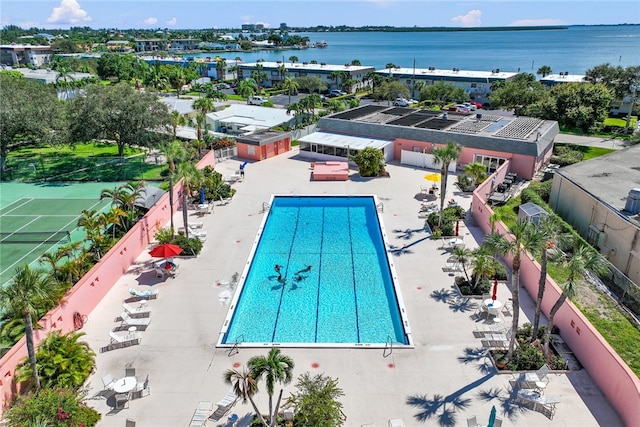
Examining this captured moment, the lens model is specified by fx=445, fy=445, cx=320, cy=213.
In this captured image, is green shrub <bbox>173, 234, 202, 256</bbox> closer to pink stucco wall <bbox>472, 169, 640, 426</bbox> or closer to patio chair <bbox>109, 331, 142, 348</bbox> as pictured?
patio chair <bbox>109, 331, 142, 348</bbox>

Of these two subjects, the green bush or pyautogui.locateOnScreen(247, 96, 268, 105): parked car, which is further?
pyautogui.locateOnScreen(247, 96, 268, 105): parked car

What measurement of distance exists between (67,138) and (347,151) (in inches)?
905

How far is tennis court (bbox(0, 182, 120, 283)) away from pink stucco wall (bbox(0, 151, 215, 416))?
4335 millimetres

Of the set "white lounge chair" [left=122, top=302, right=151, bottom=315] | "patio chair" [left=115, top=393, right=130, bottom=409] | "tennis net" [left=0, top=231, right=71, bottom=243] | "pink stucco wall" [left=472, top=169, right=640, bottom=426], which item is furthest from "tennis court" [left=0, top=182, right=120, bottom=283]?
"pink stucco wall" [left=472, top=169, right=640, bottom=426]

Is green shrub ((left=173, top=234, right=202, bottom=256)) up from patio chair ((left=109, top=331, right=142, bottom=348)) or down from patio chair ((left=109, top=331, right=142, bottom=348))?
up

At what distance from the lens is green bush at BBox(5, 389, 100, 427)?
38.9 feet

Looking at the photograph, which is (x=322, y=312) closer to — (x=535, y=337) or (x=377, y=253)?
(x=377, y=253)

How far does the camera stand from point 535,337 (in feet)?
53.5

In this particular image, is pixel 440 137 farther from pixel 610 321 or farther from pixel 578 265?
pixel 578 265

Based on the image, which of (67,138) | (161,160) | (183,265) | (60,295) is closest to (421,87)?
(161,160)

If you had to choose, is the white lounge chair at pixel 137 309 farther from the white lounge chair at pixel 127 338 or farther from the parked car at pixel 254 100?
the parked car at pixel 254 100

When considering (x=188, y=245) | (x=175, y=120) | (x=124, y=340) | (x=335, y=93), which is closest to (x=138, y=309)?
(x=124, y=340)

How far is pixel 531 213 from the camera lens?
83.6 ft

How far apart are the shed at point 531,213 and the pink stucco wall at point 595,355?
587 centimetres
